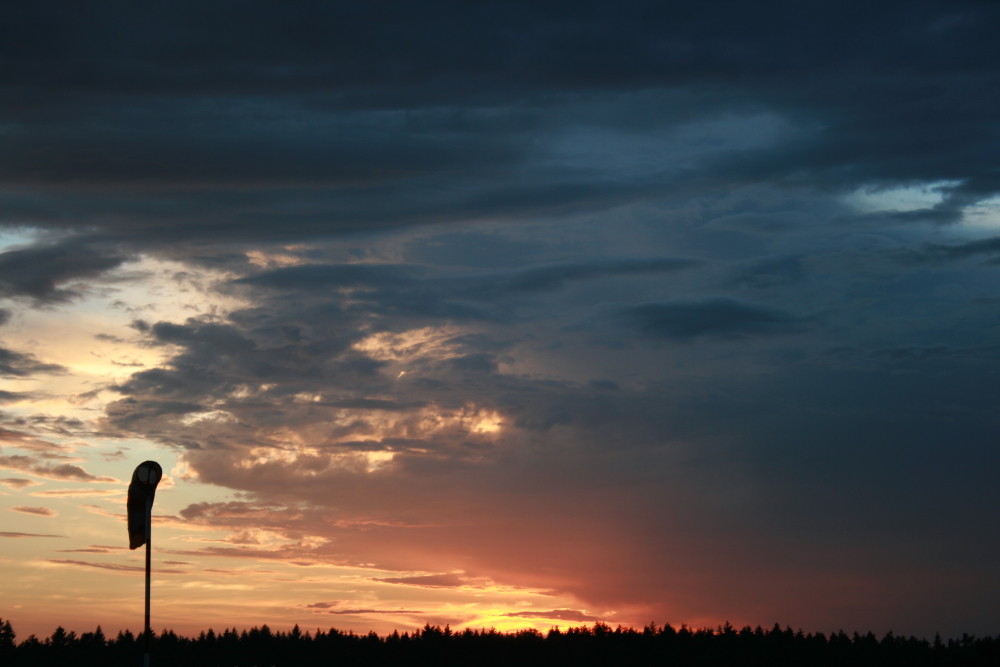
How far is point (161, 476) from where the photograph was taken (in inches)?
1313

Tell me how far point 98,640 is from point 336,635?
41.3m

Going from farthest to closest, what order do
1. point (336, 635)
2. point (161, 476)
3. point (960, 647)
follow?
point (336, 635) → point (960, 647) → point (161, 476)

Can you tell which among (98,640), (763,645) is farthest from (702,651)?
(98,640)

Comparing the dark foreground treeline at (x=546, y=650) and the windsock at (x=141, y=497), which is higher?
the windsock at (x=141, y=497)

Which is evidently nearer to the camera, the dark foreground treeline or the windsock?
the windsock

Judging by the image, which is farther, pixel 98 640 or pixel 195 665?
pixel 98 640

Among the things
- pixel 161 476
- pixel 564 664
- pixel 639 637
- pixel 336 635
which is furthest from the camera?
pixel 336 635

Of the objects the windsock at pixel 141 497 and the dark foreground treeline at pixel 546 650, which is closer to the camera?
the windsock at pixel 141 497

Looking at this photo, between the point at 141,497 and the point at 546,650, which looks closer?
the point at 141,497

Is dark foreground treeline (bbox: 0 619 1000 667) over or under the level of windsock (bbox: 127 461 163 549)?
under

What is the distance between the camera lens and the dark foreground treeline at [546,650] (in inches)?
5561

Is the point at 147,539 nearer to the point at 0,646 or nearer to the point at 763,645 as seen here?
the point at 763,645

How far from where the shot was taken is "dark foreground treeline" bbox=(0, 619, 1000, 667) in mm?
A: 141250

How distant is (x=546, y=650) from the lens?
146500mm
